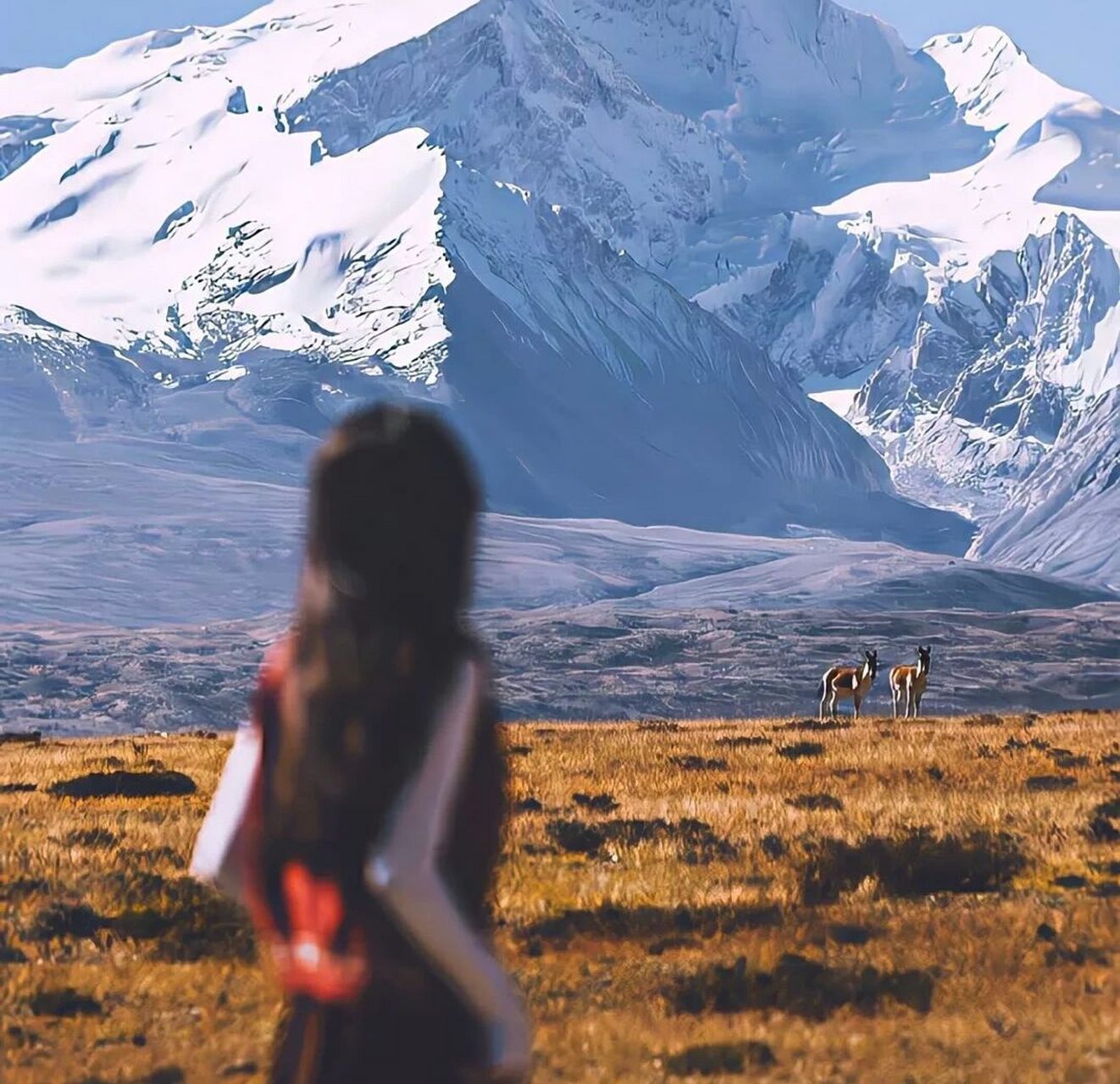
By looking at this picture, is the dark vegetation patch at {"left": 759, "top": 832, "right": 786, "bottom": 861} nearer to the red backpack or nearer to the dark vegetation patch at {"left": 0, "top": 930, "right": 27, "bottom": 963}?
the dark vegetation patch at {"left": 0, "top": 930, "right": 27, "bottom": 963}

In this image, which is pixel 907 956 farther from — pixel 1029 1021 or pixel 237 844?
pixel 237 844

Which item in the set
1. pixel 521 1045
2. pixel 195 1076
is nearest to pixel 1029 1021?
pixel 195 1076

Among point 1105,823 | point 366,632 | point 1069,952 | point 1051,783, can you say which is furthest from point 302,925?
point 1051,783

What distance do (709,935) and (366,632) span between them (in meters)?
9.06

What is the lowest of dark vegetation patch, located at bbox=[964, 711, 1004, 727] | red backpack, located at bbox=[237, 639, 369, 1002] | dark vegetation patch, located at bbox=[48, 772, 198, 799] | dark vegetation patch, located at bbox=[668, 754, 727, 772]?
dark vegetation patch, located at bbox=[48, 772, 198, 799]

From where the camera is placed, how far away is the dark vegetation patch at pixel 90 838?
766 inches

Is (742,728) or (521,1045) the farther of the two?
(742,728)

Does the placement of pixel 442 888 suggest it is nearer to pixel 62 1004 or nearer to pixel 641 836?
pixel 62 1004

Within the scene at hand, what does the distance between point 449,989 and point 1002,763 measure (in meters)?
21.4

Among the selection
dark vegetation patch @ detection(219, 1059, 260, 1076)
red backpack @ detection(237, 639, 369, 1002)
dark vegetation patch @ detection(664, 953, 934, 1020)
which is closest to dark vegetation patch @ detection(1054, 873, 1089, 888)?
dark vegetation patch @ detection(664, 953, 934, 1020)

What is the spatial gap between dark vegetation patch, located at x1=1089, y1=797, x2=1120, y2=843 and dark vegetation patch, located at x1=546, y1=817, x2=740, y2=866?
11.2 ft

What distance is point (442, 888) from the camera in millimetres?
6094

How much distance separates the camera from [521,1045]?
622 centimetres

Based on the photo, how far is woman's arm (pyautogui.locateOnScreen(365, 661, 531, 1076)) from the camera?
19.7 feet
